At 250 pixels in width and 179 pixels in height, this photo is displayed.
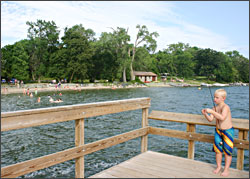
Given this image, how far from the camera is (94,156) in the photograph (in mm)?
9008

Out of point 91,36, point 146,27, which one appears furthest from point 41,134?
point 91,36

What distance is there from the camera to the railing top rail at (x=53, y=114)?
233 cm

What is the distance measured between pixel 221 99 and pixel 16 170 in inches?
104

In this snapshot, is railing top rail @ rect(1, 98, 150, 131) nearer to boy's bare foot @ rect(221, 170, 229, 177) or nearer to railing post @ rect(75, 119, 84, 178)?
railing post @ rect(75, 119, 84, 178)

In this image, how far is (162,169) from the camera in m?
3.38

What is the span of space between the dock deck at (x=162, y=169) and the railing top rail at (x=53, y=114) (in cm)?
85

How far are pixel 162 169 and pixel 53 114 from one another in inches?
68.6

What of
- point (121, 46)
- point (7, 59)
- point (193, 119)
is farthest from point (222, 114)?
point (121, 46)

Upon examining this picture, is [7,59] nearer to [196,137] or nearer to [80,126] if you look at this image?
[80,126]

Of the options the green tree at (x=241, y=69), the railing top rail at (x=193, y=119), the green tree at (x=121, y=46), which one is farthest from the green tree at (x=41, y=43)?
the green tree at (x=241, y=69)

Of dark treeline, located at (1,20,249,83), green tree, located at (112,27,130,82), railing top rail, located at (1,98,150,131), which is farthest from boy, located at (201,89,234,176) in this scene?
green tree, located at (112,27,130,82)

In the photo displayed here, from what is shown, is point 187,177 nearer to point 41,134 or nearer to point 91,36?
point 41,134

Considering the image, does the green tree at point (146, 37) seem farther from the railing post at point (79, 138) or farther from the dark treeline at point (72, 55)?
the railing post at point (79, 138)

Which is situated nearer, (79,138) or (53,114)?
(53,114)
